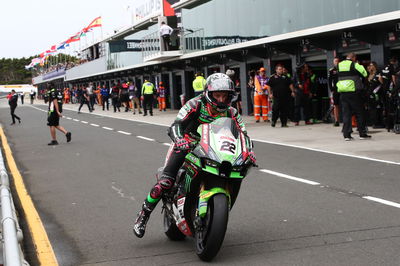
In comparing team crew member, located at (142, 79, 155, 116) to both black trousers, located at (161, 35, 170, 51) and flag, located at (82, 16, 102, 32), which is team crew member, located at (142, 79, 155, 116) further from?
flag, located at (82, 16, 102, 32)

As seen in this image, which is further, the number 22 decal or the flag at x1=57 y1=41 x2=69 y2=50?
the flag at x1=57 y1=41 x2=69 y2=50

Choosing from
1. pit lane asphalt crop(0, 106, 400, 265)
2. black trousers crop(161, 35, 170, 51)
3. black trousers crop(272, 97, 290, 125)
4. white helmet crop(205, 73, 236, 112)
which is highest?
black trousers crop(161, 35, 170, 51)

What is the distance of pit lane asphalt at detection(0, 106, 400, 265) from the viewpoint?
5461 millimetres

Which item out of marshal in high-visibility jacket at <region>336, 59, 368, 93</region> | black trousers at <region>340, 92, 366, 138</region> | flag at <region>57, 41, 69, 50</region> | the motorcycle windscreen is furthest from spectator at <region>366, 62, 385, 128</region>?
flag at <region>57, 41, 69, 50</region>

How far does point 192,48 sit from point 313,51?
11.9m

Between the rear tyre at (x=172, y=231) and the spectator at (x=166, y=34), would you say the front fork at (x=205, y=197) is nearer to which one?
the rear tyre at (x=172, y=231)

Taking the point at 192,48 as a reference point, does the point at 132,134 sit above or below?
below

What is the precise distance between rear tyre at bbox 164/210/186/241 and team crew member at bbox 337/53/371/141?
917 centimetres

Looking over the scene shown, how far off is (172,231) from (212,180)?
1061 mm

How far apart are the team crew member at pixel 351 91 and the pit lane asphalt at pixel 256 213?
181 cm

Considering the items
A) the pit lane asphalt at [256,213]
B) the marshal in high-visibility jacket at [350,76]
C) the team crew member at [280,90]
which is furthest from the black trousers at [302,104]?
the pit lane asphalt at [256,213]

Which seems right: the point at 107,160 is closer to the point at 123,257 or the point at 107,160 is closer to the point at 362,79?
the point at 362,79

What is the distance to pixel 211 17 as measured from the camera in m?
30.8

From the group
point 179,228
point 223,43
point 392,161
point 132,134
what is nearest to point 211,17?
point 223,43
